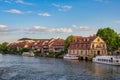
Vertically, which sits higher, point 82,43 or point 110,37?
point 110,37

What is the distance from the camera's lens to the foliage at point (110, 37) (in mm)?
91744

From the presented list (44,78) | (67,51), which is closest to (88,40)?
(67,51)

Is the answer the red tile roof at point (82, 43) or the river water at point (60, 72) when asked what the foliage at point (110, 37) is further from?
the river water at point (60, 72)

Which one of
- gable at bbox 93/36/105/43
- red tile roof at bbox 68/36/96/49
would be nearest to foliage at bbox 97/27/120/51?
gable at bbox 93/36/105/43

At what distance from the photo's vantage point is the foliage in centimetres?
9174

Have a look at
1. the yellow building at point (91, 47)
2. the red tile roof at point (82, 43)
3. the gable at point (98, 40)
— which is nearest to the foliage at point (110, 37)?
the yellow building at point (91, 47)

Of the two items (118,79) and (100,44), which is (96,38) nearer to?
(100,44)

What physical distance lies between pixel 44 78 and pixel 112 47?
53.1 metres

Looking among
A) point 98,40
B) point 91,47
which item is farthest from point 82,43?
point 98,40

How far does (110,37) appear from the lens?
312 feet

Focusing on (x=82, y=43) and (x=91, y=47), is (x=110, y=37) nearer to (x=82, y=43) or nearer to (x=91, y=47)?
(x=91, y=47)

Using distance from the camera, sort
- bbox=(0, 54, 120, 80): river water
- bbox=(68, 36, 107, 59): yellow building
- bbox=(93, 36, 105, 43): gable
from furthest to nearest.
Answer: bbox=(93, 36, 105, 43): gable < bbox=(68, 36, 107, 59): yellow building < bbox=(0, 54, 120, 80): river water

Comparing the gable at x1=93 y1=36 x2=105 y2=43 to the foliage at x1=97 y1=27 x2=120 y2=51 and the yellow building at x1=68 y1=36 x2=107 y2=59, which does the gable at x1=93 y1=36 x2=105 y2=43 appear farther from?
the foliage at x1=97 y1=27 x2=120 y2=51

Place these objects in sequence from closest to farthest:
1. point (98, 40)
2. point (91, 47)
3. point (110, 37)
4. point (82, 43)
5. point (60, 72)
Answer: point (60, 72)
point (91, 47)
point (98, 40)
point (110, 37)
point (82, 43)
